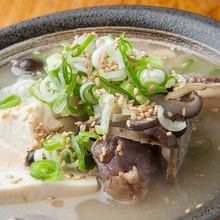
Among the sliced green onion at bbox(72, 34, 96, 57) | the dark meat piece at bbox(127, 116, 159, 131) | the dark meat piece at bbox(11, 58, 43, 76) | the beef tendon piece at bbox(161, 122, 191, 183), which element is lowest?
the beef tendon piece at bbox(161, 122, 191, 183)

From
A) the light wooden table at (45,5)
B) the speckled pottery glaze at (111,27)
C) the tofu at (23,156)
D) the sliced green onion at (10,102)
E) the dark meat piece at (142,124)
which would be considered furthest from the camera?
the light wooden table at (45,5)

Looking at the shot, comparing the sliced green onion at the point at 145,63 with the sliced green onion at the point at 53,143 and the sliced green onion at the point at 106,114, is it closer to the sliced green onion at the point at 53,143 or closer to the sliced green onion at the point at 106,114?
the sliced green onion at the point at 106,114

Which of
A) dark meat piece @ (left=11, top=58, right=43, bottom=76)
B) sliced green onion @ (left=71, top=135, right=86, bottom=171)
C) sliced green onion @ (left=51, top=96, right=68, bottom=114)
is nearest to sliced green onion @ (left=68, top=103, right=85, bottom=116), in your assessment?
sliced green onion @ (left=51, top=96, right=68, bottom=114)

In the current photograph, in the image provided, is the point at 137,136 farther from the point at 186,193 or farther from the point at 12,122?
the point at 12,122

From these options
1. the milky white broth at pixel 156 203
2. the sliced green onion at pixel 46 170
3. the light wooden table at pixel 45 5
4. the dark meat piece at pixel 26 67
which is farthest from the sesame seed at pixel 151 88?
the light wooden table at pixel 45 5

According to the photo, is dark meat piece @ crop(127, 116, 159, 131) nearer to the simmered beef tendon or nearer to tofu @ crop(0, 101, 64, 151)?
the simmered beef tendon

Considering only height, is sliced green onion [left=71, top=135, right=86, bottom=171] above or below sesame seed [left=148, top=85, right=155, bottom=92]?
below
